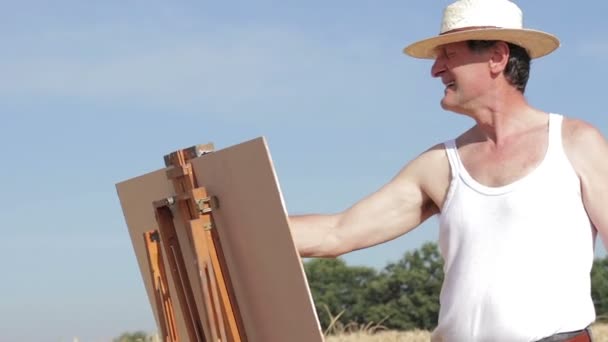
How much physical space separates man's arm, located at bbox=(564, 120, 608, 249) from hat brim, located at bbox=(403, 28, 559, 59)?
0.45 metres

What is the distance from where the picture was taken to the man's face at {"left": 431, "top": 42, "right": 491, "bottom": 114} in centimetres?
509

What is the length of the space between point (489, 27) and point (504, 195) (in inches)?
25.9

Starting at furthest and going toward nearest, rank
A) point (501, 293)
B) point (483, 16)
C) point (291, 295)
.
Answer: point (483, 16) < point (501, 293) < point (291, 295)

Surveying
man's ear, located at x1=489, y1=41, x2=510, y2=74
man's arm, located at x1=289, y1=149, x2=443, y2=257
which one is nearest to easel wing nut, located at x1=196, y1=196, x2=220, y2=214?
man's arm, located at x1=289, y1=149, x2=443, y2=257

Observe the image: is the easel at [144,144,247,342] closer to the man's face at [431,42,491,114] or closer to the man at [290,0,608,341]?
the man at [290,0,608,341]

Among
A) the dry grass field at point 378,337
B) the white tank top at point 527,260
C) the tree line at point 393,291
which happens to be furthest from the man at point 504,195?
the tree line at point 393,291

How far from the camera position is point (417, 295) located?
14.0 meters

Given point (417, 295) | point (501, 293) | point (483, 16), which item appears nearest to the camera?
point (501, 293)

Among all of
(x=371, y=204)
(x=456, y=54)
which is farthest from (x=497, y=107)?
(x=371, y=204)

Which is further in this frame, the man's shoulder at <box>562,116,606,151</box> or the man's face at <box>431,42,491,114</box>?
the man's face at <box>431,42,491,114</box>

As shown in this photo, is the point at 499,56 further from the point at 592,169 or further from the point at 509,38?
the point at 592,169

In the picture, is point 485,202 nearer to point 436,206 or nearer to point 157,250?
point 436,206

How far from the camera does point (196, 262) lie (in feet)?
15.5

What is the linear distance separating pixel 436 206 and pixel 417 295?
8.68 m
